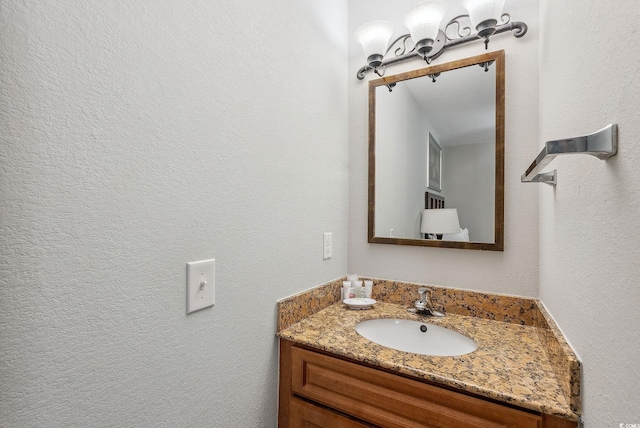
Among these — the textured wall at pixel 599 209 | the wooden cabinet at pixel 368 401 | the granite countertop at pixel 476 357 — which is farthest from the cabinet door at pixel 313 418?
the textured wall at pixel 599 209

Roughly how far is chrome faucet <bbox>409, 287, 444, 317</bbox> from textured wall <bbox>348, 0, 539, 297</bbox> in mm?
76

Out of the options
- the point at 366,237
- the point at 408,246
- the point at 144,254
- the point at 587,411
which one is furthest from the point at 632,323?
the point at 366,237

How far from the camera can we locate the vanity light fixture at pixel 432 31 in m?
1.11

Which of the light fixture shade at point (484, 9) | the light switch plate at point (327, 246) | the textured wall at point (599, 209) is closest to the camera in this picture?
the textured wall at point (599, 209)

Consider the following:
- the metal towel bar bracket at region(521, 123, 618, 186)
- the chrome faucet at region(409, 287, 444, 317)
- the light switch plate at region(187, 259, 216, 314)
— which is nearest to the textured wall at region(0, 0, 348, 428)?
the light switch plate at region(187, 259, 216, 314)

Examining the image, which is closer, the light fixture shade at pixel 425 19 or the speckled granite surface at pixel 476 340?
the speckled granite surface at pixel 476 340

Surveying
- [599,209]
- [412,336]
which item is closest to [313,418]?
[412,336]

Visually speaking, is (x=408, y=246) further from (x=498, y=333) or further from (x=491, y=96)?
(x=491, y=96)

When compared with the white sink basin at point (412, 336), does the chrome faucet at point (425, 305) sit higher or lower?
higher

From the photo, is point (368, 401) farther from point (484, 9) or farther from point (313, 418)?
point (484, 9)

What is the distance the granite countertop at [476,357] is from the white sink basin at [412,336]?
26mm

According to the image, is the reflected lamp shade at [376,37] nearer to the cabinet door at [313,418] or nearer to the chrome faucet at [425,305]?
the chrome faucet at [425,305]

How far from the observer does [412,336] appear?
1.22 m

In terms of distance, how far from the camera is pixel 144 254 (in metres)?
0.67
